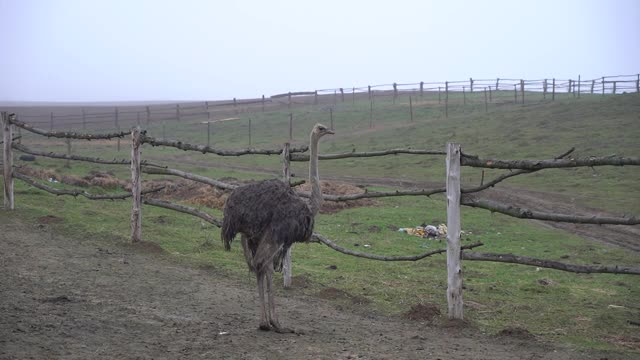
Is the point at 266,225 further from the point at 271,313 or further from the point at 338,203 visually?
the point at 338,203

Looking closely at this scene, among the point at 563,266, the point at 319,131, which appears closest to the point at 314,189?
the point at 319,131

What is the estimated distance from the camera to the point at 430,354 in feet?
19.2

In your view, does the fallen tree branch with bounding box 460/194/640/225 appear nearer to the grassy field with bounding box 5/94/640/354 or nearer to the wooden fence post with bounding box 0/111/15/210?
the grassy field with bounding box 5/94/640/354

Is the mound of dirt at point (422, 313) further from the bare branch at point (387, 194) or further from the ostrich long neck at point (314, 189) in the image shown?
the ostrich long neck at point (314, 189)

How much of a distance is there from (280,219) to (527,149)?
23143 millimetres

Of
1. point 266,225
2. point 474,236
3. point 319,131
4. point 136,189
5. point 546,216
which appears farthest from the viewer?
point 474,236

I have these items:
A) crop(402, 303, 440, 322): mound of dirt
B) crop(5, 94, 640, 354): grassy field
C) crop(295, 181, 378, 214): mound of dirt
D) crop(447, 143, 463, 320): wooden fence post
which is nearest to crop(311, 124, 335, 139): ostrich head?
crop(447, 143, 463, 320): wooden fence post

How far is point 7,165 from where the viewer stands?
12523mm

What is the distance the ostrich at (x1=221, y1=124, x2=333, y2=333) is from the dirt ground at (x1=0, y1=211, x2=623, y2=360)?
47cm

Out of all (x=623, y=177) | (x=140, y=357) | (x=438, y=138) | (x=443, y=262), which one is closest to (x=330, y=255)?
(x=443, y=262)

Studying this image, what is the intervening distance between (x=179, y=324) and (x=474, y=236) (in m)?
8.73

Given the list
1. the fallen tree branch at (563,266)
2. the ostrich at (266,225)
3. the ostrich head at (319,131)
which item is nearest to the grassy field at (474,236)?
the fallen tree branch at (563,266)

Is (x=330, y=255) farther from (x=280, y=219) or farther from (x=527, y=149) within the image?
(x=527, y=149)

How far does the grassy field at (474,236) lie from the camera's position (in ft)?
25.8
